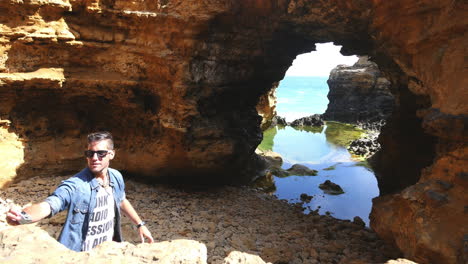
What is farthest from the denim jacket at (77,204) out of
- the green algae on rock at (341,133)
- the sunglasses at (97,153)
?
the green algae on rock at (341,133)

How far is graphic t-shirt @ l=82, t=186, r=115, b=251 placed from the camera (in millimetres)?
2941

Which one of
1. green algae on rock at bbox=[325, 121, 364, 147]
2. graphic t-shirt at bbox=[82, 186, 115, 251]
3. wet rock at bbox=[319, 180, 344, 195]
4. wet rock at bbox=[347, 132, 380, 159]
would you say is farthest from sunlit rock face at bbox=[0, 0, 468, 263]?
green algae on rock at bbox=[325, 121, 364, 147]

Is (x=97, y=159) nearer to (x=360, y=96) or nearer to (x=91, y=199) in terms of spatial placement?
(x=91, y=199)

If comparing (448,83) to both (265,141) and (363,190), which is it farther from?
(265,141)

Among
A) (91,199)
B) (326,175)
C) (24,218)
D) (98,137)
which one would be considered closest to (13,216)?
(24,218)

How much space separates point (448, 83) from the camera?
4.34 metres

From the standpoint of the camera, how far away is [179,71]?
777 cm

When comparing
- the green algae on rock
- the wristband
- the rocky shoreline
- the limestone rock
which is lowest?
→ the green algae on rock

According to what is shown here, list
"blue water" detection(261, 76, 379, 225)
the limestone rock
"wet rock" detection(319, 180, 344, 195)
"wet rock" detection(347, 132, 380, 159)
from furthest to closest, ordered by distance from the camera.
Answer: "wet rock" detection(347, 132, 380, 159) → "wet rock" detection(319, 180, 344, 195) → "blue water" detection(261, 76, 379, 225) → the limestone rock

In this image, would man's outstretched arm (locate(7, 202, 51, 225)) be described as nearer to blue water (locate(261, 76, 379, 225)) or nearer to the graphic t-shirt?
the graphic t-shirt

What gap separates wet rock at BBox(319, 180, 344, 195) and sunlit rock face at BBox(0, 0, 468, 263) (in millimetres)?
1961

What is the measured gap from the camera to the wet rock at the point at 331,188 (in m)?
11.1

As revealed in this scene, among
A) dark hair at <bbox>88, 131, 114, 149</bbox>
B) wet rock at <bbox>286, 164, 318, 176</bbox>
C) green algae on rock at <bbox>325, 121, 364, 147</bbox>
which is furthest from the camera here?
green algae on rock at <bbox>325, 121, 364, 147</bbox>

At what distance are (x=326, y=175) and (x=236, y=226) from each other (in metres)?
7.60
